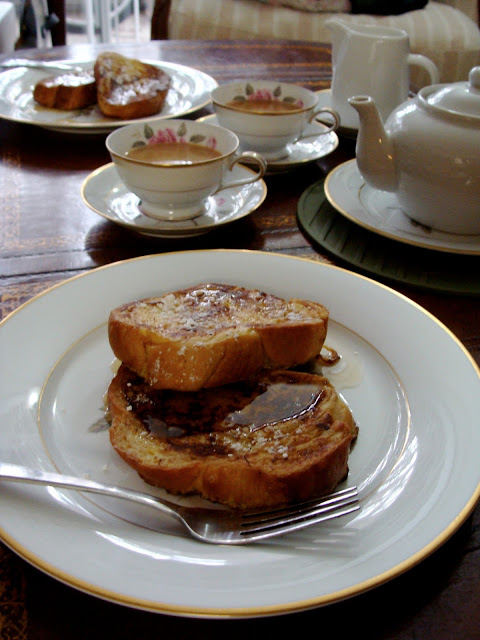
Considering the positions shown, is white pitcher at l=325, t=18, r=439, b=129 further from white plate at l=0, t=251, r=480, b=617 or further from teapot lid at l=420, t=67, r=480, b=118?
white plate at l=0, t=251, r=480, b=617

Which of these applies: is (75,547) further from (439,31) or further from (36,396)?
(439,31)

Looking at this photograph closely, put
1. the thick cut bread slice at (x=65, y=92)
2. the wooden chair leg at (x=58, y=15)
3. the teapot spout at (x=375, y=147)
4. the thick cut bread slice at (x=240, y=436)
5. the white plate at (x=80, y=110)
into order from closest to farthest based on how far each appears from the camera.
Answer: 1. the thick cut bread slice at (x=240, y=436)
2. the teapot spout at (x=375, y=147)
3. the white plate at (x=80, y=110)
4. the thick cut bread slice at (x=65, y=92)
5. the wooden chair leg at (x=58, y=15)

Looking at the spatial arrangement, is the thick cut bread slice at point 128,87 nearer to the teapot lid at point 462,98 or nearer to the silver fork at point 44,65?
the silver fork at point 44,65

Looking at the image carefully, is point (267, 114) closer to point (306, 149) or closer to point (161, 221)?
point (306, 149)

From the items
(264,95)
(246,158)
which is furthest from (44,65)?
(246,158)

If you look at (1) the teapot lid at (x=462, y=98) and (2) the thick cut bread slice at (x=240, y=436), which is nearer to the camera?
(2) the thick cut bread slice at (x=240, y=436)

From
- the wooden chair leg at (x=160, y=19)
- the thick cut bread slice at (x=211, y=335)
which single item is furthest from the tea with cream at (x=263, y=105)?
the wooden chair leg at (x=160, y=19)
